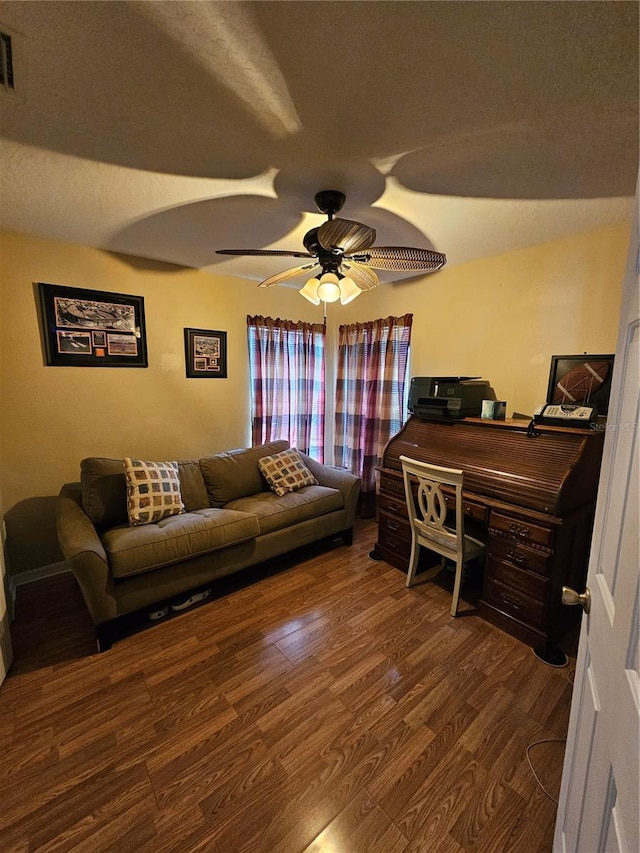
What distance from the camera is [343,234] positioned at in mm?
1538

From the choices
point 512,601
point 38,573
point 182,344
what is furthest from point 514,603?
point 38,573

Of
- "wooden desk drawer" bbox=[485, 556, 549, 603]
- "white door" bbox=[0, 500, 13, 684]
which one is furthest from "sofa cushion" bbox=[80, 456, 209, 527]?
"wooden desk drawer" bbox=[485, 556, 549, 603]

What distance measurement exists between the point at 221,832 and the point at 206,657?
756 mm

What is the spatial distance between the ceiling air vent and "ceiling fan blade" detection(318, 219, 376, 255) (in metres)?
1.08

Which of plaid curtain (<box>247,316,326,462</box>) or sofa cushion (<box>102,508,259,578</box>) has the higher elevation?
plaid curtain (<box>247,316,326,462</box>)

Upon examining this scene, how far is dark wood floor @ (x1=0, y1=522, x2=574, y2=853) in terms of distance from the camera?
1126 millimetres

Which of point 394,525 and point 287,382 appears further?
point 287,382

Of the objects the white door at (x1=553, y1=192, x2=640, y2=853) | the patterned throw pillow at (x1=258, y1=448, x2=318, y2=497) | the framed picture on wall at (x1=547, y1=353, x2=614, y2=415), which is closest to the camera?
the white door at (x1=553, y1=192, x2=640, y2=853)

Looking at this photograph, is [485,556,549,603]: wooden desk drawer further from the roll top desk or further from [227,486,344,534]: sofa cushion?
[227,486,344,534]: sofa cushion

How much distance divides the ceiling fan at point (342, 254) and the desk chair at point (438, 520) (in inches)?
44.5

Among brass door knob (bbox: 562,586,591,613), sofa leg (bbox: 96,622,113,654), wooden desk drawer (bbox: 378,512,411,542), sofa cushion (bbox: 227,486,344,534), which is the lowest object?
sofa leg (bbox: 96,622,113,654)

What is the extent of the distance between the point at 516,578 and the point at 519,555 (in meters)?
0.14

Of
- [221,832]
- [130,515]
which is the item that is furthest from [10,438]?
[221,832]

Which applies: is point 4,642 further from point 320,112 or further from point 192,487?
point 320,112
